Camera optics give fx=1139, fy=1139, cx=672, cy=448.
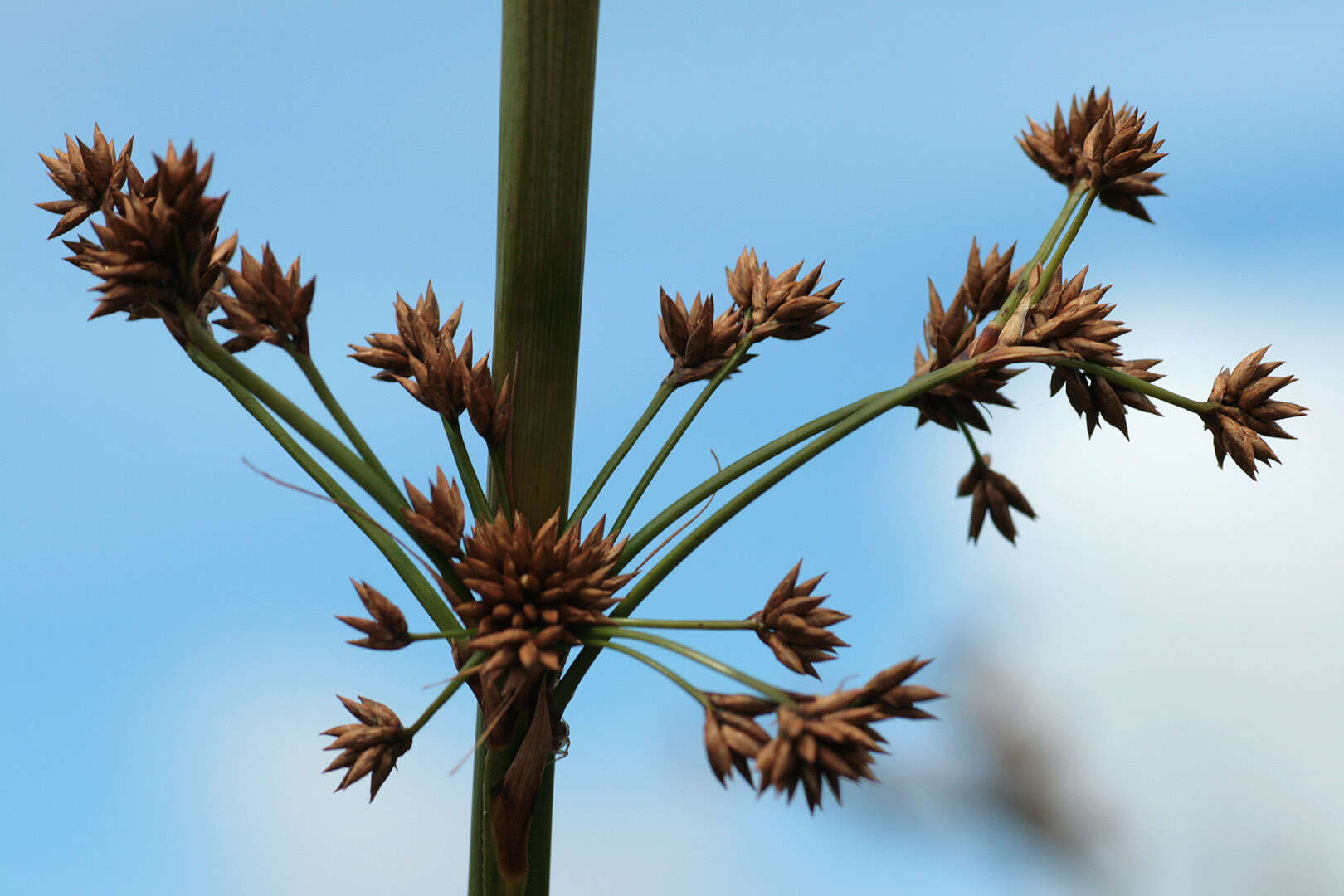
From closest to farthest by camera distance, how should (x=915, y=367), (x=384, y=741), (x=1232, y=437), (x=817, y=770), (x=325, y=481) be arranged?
(x=817, y=770) < (x=384, y=741) < (x=325, y=481) < (x=1232, y=437) < (x=915, y=367)

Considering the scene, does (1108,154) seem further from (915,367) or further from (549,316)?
(549,316)

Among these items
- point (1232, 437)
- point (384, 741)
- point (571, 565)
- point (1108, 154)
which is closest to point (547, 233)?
point (571, 565)

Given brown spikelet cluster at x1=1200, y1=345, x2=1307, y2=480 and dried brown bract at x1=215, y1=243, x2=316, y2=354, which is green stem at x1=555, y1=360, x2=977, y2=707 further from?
dried brown bract at x1=215, y1=243, x2=316, y2=354

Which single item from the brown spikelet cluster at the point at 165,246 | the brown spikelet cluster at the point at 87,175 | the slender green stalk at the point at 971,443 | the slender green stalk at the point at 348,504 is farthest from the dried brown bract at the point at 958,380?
the brown spikelet cluster at the point at 87,175

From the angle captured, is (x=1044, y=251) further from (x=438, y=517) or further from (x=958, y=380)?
(x=438, y=517)

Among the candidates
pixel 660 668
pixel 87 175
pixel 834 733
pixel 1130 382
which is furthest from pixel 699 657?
pixel 87 175

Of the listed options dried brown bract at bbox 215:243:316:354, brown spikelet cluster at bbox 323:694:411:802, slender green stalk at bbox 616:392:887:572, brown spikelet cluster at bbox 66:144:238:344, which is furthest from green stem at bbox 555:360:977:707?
brown spikelet cluster at bbox 66:144:238:344
